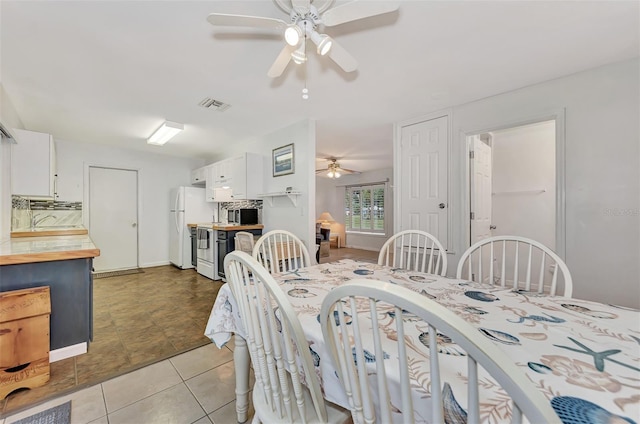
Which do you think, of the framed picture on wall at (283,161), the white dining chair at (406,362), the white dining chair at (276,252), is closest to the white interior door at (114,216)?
the framed picture on wall at (283,161)

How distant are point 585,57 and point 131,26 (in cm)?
315

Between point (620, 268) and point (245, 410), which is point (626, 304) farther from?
point (245, 410)

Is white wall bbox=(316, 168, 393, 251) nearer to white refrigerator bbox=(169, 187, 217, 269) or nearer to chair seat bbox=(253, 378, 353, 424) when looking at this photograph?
white refrigerator bbox=(169, 187, 217, 269)

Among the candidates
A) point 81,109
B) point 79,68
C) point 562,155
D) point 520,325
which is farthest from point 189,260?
point 562,155

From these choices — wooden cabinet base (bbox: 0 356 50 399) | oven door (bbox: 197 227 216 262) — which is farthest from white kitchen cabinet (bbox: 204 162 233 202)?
wooden cabinet base (bbox: 0 356 50 399)

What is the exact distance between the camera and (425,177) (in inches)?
117

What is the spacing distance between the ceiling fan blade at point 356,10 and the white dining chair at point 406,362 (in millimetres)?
1284

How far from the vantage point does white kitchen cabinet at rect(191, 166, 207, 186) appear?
4938 mm

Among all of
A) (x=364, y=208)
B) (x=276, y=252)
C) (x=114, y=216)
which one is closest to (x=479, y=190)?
(x=276, y=252)

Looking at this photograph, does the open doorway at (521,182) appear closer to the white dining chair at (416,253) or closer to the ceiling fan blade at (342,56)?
the white dining chair at (416,253)

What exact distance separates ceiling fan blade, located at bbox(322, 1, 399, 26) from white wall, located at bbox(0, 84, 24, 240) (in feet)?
10.3

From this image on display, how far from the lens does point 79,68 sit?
79.4 inches

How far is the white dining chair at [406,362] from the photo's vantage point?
0.37 metres

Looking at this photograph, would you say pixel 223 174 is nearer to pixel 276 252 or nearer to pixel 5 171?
pixel 5 171
